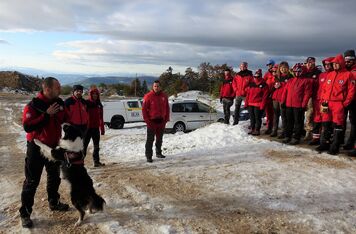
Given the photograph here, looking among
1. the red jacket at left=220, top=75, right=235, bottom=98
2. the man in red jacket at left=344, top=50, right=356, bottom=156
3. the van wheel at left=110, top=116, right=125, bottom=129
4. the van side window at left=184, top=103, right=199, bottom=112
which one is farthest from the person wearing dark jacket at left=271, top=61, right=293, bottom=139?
the van wheel at left=110, top=116, right=125, bottom=129

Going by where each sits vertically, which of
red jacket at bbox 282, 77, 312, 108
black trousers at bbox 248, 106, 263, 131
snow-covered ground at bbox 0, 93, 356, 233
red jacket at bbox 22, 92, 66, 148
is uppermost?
red jacket at bbox 282, 77, 312, 108

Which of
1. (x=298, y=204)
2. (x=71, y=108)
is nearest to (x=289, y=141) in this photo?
(x=298, y=204)

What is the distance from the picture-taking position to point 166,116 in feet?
31.2

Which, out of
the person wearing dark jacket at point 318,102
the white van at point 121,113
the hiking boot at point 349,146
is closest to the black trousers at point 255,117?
the person wearing dark jacket at point 318,102

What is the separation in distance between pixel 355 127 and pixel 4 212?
7192 mm

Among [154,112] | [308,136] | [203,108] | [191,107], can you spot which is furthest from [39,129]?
[203,108]

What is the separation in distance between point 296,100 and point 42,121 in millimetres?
6346

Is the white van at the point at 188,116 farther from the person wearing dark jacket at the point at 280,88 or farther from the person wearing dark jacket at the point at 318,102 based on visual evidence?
the person wearing dark jacket at the point at 318,102

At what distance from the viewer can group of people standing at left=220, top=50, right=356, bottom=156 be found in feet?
27.8

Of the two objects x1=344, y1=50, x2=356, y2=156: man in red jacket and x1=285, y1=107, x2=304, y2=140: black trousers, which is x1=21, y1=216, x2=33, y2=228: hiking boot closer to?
x1=344, y1=50, x2=356, y2=156: man in red jacket

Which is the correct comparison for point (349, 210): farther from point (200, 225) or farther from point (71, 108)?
point (71, 108)

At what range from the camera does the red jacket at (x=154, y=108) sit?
9320 mm

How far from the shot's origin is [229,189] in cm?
693

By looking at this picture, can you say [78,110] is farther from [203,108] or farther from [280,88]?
[203,108]
